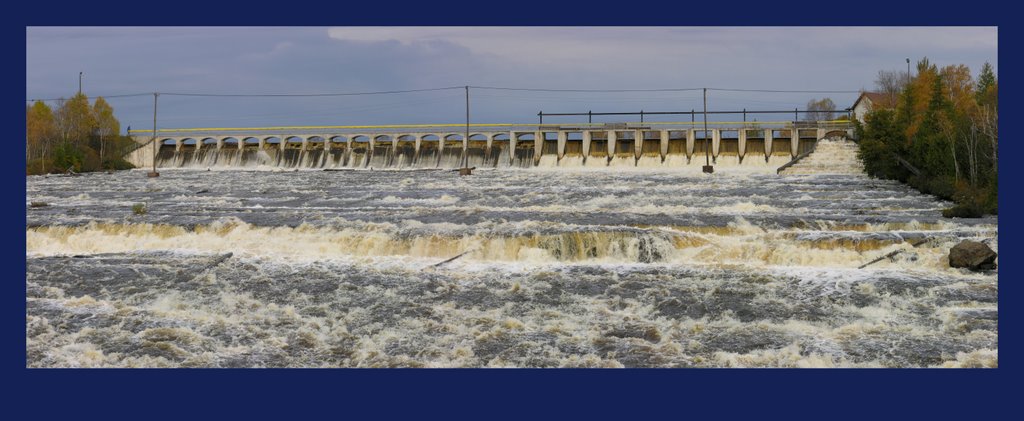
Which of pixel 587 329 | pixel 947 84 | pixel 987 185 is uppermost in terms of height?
pixel 947 84

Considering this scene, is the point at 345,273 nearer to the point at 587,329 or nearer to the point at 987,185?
the point at 587,329

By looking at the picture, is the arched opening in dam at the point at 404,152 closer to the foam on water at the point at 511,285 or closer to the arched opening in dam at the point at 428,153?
the arched opening in dam at the point at 428,153

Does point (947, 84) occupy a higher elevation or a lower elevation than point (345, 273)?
higher

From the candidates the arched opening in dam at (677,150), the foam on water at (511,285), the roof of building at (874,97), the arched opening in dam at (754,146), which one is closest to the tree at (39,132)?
the foam on water at (511,285)

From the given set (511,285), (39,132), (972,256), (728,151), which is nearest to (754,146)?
(728,151)

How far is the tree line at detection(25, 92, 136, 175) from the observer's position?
216 feet

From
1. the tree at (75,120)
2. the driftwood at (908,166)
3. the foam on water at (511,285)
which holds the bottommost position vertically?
the foam on water at (511,285)

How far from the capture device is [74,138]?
75375 mm

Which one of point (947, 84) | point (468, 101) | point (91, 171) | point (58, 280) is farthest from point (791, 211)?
point (91, 171)

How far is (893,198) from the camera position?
34.3 metres

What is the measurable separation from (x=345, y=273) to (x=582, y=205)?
13185mm

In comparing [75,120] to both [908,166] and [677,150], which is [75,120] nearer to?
[677,150]

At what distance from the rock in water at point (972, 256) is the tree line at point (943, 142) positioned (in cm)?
727

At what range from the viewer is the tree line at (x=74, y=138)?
6588 cm
